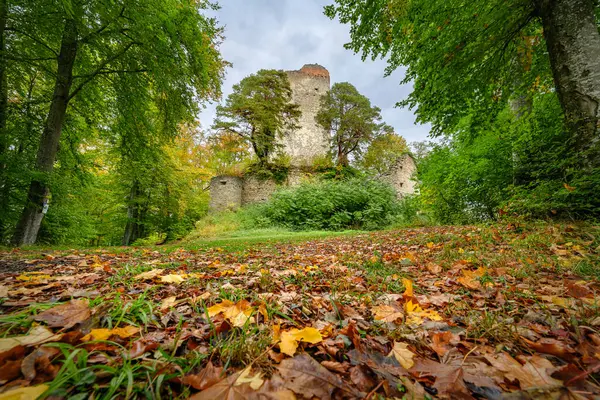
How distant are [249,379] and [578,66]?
197 inches

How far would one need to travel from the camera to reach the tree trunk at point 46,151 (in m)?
5.80

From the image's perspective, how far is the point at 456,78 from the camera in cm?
463

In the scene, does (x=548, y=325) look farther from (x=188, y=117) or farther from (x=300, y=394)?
(x=188, y=117)

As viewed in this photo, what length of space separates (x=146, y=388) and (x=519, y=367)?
1.09 m

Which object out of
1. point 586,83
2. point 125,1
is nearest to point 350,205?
point 586,83

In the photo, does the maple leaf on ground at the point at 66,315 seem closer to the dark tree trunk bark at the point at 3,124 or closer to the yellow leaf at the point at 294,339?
the yellow leaf at the point at 294,339

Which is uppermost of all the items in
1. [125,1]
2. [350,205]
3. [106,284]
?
[125,1]

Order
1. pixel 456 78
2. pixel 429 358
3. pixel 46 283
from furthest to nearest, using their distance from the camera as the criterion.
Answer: pixel 456 78, pixel 46 283, pixel 429 358

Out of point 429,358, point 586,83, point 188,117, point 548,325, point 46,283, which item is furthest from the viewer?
point 188,117

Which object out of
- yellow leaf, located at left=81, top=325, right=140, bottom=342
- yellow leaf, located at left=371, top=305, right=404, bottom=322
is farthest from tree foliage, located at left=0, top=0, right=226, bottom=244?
yellow leaf, located at left=371, top=305, right=404, bottom=322

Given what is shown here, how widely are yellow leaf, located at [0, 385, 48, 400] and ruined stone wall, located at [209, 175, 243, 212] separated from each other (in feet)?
50.2

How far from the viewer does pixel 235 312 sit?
1.13m

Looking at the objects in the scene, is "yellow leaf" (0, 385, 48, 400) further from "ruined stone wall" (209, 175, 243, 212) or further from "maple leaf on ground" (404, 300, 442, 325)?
"ruined stone wall" (209, 175, 243, 212)

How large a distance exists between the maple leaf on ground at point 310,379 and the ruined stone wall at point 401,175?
16283 mm
